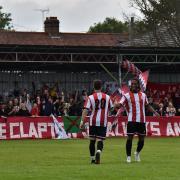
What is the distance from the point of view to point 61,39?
172 feet

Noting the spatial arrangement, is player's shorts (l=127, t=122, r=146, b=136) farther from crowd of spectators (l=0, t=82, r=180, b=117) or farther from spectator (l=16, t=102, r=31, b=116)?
spectator (l=16, t=102, r=31, b=116)

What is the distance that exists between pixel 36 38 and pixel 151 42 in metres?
10.1

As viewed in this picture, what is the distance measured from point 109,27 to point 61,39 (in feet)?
172

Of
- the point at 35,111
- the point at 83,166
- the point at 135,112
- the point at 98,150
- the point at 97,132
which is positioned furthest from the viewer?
the point at 35,111

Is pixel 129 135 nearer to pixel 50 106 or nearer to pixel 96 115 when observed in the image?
pixel 96 115

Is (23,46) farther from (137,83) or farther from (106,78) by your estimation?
(137,83)

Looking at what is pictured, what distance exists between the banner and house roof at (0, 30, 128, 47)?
14.9 m

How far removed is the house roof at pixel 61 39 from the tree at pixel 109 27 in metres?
46.0

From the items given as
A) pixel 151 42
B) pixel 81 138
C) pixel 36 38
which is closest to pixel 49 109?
pixel 81 138

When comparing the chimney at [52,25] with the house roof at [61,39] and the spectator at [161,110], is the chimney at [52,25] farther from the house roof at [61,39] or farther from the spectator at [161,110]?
the spectator at [161,110]

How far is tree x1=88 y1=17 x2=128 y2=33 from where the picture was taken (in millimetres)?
102188

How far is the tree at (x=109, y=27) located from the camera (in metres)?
102

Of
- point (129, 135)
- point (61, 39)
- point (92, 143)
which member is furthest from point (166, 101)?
point (92, 143)

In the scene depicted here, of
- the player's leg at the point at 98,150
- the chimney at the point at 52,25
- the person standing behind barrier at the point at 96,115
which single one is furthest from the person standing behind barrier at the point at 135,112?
the chimney at the point at 52,25
